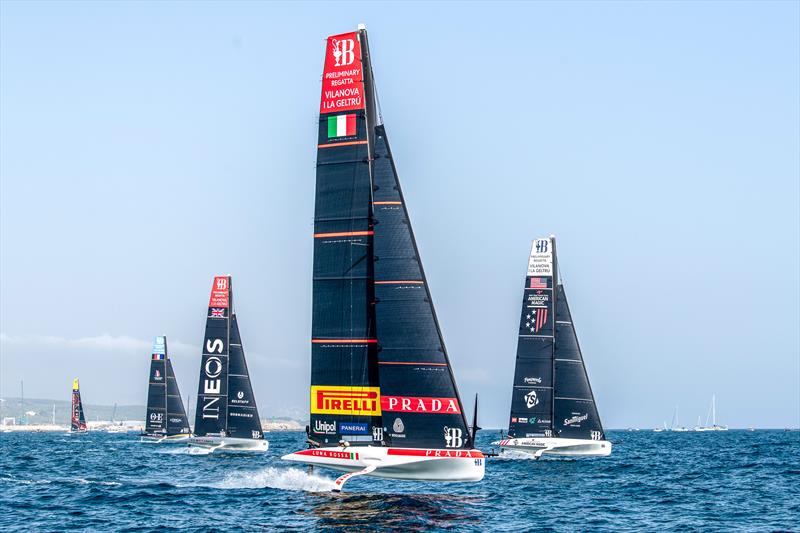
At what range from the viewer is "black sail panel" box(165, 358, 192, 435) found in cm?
8950

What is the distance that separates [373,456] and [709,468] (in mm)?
29147

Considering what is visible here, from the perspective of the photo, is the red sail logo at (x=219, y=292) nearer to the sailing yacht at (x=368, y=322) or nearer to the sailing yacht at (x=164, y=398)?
the sailing yacht at (x=164, y=398)

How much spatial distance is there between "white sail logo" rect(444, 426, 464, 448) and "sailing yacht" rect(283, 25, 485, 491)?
0.03 meters

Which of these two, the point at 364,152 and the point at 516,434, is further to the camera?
the point at 516,434

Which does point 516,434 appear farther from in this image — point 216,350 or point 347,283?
point 347,283

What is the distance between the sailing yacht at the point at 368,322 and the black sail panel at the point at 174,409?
59.0 meters

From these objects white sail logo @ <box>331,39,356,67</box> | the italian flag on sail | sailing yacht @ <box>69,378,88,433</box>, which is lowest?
sailing yacht @ <box>69,378,88,433</box>

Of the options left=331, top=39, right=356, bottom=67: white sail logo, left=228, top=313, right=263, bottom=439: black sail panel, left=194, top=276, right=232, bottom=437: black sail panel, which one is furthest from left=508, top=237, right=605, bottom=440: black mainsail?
left=331, top=39, right=356, bottom=67: white sail logo

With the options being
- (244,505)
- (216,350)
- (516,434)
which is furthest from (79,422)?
(244,505)

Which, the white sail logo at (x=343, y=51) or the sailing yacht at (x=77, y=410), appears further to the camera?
the sailing yacht at (x=77, y=410)

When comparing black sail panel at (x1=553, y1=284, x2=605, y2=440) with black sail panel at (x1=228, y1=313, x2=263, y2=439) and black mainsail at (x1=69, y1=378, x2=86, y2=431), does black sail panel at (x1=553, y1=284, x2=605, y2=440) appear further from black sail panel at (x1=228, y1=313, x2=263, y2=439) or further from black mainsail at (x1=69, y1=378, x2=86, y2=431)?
black mainsail at (x1=69, y1=378, x2=86, y2=431)

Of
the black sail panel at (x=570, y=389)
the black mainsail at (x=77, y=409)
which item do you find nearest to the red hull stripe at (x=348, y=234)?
the black sail panel at (x=570, y=389)

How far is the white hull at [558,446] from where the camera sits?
56469 millimetres

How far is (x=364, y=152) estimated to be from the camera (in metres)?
32.6
